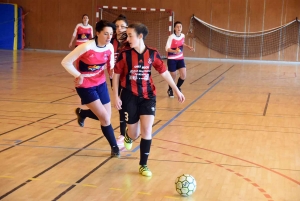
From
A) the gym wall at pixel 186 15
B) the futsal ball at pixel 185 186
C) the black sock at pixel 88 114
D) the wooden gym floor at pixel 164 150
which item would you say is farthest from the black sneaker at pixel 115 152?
the gym wall at pixel 186 15

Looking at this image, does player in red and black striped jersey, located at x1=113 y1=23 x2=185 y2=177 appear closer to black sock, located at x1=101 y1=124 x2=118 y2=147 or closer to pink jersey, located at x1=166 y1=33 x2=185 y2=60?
black sock, located at x1=101 y1=124 x2=118 y2=147

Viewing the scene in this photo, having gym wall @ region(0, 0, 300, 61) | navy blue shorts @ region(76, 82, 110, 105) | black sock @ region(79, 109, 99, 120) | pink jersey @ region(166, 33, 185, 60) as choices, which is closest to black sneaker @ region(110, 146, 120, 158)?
→ black sock @ region(79, 109, 99, 120)

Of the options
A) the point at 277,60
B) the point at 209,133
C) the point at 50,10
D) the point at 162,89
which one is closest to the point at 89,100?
the point at 209,133

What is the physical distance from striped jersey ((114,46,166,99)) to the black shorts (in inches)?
1.8

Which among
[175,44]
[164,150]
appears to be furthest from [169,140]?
[175,44]

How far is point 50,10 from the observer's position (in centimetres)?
2577

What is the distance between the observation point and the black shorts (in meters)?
5.41

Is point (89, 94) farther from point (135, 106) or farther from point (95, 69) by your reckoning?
point (135, 106)

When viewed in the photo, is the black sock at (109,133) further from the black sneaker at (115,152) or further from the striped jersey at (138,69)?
the striped jersey at (138,69)

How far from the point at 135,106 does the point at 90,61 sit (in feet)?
3.00

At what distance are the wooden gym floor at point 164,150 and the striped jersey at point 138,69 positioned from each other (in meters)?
0.94

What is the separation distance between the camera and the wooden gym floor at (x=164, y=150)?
4.96m

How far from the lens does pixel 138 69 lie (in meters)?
5.41

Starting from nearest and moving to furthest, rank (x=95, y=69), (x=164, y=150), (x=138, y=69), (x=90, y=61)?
1. (x=138, y=69)
2. (x=90, y=61)
3. (x=95, y=69)
4. (x=164, y=150)
